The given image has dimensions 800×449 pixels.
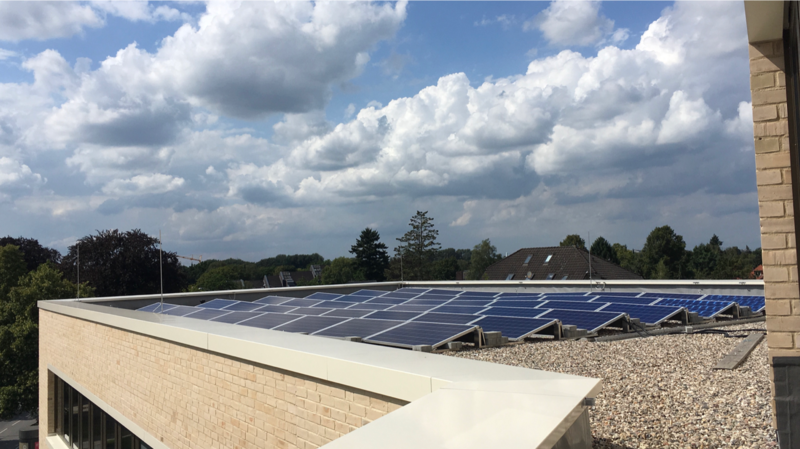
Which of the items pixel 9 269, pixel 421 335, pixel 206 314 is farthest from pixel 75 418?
pixel 9 269

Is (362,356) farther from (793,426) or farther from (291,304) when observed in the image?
(291,304)

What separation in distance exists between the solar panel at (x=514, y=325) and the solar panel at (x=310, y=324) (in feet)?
12.1

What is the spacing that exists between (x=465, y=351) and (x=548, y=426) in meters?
8.23

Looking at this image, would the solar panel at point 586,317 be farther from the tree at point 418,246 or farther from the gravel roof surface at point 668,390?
the tree at point 418,246

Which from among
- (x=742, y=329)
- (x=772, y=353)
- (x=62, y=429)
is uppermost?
(x=772, y=353)

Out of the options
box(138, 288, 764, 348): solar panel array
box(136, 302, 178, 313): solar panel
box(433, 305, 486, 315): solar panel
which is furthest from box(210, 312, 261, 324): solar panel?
box(433, 305, 486, 315): solar panel

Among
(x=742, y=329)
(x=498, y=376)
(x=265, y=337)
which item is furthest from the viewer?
(x=742, y=329)

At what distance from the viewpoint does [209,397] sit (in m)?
7.26

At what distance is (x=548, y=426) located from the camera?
2.86 meters

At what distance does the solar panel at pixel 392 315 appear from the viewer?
13.5m

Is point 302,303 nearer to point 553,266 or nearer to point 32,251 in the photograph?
point 553,266

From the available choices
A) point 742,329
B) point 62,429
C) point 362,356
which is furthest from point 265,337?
point 62,429

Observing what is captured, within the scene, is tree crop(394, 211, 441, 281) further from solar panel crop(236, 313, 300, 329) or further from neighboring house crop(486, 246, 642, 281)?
solar panel crop(236, 313, 300, 329)

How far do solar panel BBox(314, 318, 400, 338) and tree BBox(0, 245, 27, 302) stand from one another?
160 ft
